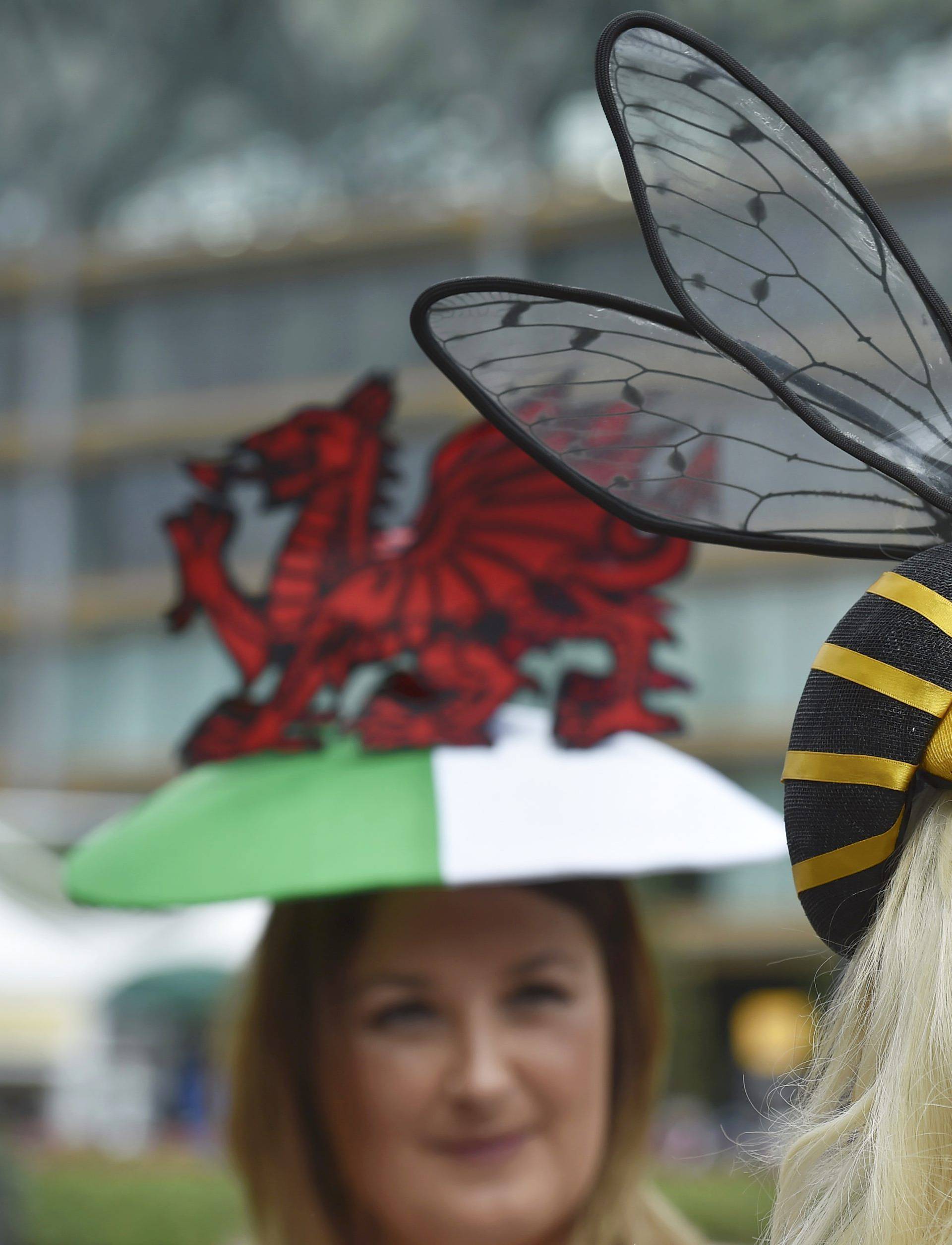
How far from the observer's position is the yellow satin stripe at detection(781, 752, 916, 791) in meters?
0.63

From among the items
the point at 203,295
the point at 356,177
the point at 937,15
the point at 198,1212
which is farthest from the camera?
the point at 203,295

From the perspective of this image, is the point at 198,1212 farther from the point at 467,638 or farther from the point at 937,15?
the point at 937,15

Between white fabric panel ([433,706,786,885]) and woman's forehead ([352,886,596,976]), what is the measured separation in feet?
0.32

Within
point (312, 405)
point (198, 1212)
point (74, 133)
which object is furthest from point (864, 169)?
point (312, 405)

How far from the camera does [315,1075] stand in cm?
138

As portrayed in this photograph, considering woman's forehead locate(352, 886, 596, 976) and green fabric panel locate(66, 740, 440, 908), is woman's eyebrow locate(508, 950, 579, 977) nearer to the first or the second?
woman's forehead locate(352, 886, 596, 976)

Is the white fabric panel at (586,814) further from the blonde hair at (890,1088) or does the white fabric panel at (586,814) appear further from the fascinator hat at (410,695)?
the blonde hair at (890,1088)

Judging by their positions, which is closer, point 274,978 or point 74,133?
point 274,978

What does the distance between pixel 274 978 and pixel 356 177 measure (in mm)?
11903

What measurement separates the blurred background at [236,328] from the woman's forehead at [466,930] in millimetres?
5892

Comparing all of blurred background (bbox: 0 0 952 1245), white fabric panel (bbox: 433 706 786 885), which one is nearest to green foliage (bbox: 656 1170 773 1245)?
white fabric panel (bbox: 433 706 786 885)

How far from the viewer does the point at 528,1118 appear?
4.05 feet

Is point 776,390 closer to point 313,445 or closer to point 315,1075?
point 313,445

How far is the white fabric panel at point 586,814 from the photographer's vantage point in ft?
3.64
